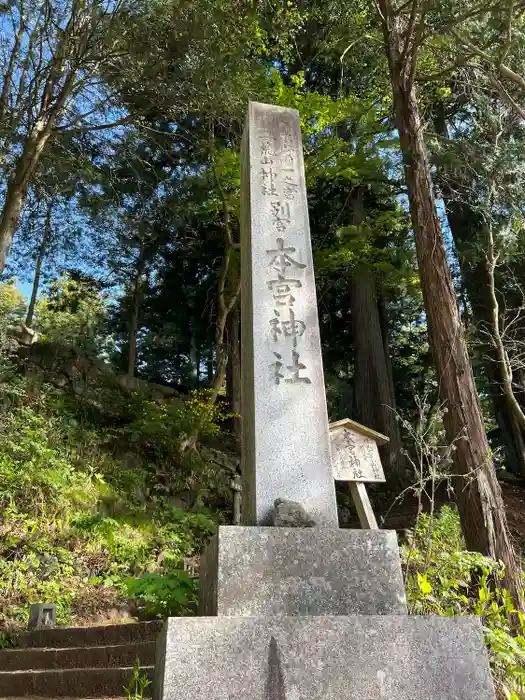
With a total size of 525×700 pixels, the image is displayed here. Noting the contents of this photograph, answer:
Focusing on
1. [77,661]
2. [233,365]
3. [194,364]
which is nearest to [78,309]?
[194,364]

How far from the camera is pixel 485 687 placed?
2.15 meters

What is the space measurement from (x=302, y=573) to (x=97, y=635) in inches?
147

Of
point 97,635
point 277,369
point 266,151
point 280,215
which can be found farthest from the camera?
point 97,635

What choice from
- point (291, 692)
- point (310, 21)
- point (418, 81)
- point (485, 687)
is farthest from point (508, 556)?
point (310, 21)

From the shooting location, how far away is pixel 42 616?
18.7 ft

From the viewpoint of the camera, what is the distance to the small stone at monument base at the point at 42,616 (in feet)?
18.6

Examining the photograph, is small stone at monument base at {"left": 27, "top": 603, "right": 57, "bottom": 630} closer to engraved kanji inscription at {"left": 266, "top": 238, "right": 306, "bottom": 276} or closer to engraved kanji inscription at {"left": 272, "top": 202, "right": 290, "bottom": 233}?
engraved kanji inscription at {"left": 266, "top": 238, "right": 306, "bottom": 276}

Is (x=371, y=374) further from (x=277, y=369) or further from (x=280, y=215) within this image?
(x=277, y=369)

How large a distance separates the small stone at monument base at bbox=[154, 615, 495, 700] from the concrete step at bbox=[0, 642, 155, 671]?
285 centimetres

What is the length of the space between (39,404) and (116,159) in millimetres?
4502

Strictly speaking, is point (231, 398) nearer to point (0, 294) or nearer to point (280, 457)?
point (0, 294)

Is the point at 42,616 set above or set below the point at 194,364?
below

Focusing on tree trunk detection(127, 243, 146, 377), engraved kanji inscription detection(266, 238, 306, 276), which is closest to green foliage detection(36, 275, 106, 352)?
tree trunk detection(127, 243, 146, 377)

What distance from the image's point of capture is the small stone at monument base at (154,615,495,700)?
1994mm
